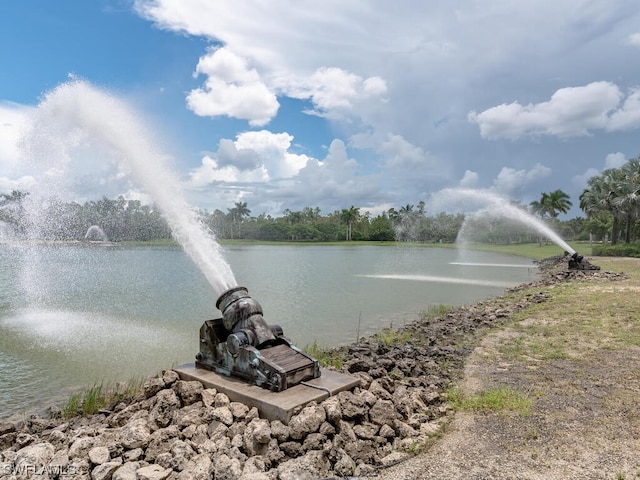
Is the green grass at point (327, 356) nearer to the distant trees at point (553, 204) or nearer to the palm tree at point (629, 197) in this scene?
the palm tree at point (629, 197)

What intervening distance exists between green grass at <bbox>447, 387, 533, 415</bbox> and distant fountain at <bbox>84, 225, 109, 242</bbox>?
6971 centimetres

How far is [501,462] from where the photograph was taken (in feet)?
17.9

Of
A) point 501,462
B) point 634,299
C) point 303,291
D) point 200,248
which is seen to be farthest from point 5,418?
point 634,299

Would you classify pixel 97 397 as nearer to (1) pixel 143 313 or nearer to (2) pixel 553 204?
(1) pixel 143 313

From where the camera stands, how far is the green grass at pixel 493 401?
7004mm

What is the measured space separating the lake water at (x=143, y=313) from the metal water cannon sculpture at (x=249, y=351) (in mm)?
3764

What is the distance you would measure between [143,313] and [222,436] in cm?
1339

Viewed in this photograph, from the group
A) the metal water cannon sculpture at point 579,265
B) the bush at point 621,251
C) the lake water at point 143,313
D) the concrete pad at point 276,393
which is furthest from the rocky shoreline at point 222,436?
the bush at point 621,251

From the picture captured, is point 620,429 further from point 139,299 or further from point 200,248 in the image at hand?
point 139,299

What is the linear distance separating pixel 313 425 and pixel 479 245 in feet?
317

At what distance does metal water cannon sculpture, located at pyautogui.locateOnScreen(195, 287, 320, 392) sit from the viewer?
6.70 meters

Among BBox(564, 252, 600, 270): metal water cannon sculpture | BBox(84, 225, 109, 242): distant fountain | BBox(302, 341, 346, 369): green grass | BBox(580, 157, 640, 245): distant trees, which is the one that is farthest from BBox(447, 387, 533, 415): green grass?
BBox(84, 225, 109, 242): distant fountain

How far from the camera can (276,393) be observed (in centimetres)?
645

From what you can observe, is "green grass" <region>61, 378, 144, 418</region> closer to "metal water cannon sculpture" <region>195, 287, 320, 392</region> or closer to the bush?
"metal water cannon sculpture" <region>195, 287, 320, 392</region>
